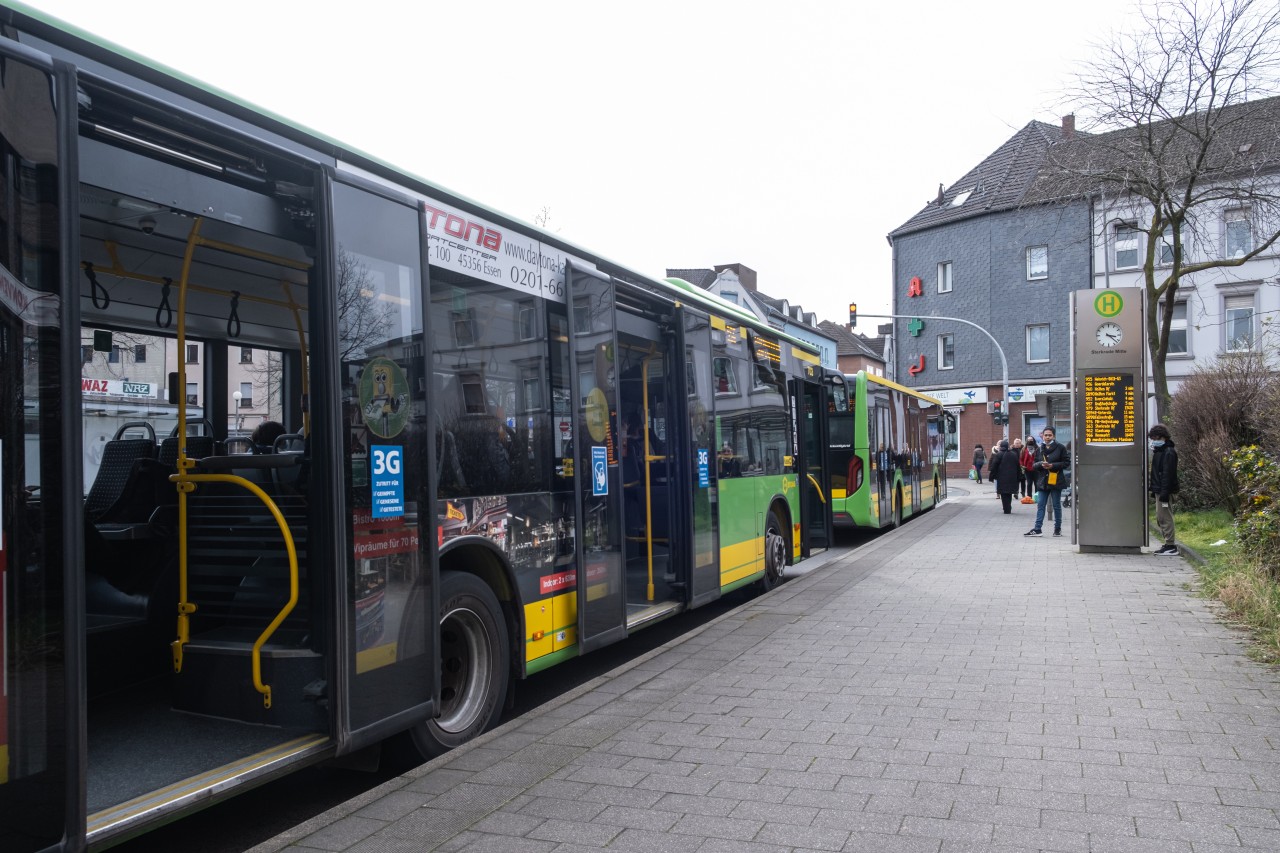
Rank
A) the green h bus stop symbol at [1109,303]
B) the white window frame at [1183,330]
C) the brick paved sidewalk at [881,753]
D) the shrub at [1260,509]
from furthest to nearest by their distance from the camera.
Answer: the white window frame at [1183,330] < the green h bus stop symbol at [1109,303] < the shrub at [1260,509] < the brick paved sidewalk at [881,753]

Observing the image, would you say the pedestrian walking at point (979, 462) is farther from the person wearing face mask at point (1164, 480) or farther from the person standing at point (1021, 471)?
the person wearing face mask at point (1164, 480)

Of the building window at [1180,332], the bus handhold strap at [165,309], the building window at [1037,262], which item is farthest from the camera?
the building window at [1037,262]

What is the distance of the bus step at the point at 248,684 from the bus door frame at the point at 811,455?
8622 mm

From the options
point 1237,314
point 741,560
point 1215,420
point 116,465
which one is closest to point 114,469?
point 116,465

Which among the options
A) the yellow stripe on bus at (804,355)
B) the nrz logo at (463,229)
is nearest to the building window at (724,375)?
the yellow stripe on bus at (804,355)

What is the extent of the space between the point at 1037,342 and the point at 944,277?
563 centimetres

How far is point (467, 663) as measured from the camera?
5.52 m

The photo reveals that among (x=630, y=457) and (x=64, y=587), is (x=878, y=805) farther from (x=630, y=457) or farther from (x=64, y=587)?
(x=630, y=457)

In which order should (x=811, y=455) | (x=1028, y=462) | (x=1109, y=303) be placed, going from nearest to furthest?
(x=1109, y=303)
(x=811, y=455)
(x=1028, y=462)

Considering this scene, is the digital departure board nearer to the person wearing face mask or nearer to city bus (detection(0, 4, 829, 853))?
the person wearing face mask

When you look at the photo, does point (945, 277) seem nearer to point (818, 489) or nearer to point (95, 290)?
point (818, 489)

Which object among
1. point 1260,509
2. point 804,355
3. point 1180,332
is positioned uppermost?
point 1180,332

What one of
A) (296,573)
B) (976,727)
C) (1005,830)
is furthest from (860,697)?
(296,573)

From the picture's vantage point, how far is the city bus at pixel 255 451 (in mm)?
2980
